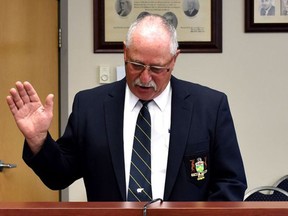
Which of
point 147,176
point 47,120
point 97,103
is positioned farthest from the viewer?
point 97,103

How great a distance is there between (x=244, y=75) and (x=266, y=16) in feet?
1.19

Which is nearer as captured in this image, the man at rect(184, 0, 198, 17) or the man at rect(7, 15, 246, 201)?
the man at rect(7, 15, 246, 201)

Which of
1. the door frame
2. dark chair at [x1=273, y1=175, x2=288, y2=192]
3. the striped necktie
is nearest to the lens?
the striped necktie

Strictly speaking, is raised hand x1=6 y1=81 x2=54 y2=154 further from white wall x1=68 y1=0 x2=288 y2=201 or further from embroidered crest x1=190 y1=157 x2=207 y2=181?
white wall x1=68 y1=0 x2=288 y2=201

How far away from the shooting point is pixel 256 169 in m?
3.62

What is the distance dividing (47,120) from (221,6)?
2178 mm

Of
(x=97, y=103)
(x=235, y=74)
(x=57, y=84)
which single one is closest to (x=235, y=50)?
(x=235, y=74)

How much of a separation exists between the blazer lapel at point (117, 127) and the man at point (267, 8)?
74.5 inches

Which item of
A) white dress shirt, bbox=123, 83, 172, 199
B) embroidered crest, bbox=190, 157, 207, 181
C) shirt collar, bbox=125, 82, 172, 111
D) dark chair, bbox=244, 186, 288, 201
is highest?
shirt collar, bbox=125, 82, 172, 111

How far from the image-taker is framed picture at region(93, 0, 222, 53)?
3.58m

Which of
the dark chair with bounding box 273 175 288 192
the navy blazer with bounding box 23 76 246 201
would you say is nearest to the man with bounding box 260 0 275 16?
the dark chair with bounding box 273 175 288 192

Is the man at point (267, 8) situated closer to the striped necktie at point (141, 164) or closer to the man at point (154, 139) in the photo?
the man at point (154, 139)

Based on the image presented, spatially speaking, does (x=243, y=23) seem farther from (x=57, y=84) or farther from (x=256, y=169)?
(x=57, y=84)

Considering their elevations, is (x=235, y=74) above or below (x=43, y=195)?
above
